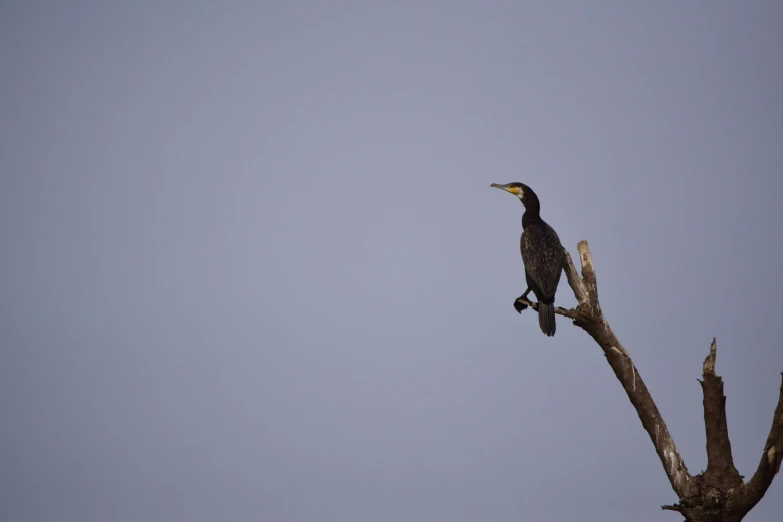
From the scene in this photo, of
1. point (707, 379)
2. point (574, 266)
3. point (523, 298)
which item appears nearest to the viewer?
point (707, 379)

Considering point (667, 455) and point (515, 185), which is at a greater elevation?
point (515, 185)

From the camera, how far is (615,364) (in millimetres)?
6016

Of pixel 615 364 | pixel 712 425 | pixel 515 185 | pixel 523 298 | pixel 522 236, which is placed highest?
pixel 515 185

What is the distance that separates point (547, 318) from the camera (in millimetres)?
6953

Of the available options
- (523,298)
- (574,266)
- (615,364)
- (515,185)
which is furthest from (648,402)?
(515,185)

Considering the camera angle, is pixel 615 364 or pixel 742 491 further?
pixel 615 364

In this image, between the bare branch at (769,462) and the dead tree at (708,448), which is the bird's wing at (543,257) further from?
the bare branch at (769,462)

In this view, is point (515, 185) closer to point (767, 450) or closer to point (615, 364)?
point (615, 364)

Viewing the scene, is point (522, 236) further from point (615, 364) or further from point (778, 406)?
point (778, 406)

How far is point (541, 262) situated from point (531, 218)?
35.5 inches

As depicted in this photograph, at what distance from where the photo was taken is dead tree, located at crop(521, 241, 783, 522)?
539 centimetres

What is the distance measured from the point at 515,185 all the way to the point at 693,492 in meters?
3.79

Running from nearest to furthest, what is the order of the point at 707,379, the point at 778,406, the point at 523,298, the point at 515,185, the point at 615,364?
1. the point at 778,406
2. the point at 707,379
3. the point at 615,364
4. the point at 523,298
5. the point at 515,185

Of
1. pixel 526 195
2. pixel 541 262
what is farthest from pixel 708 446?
pixel 526 195
